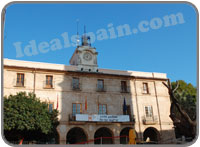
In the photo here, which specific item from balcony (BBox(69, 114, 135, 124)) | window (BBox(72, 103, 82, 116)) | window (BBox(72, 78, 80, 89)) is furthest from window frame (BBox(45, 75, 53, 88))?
balcony (BBox(69, 114, 135, 124))

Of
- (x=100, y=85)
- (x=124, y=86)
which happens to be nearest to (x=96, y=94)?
(x=100, y=85)

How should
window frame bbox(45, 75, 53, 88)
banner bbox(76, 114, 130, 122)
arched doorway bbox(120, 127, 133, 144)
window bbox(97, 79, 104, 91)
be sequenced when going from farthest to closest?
1. window bbox(97, 79, 104, 91)
2. arched doorway bbox(120, 127, 133, 144)
3. window frame bbox(45, 75, 53, 88)
4. banner bbox(76, 114, 130, 122)

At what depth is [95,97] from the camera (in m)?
21.5

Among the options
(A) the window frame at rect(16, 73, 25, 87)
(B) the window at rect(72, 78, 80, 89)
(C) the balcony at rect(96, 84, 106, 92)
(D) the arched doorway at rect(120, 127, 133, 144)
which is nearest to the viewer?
(A) the window frame at rect(16, 73, 25, 87)

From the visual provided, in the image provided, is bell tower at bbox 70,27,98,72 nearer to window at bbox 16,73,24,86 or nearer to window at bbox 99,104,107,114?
window at bbox 99,104,107,114

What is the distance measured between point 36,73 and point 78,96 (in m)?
4.58

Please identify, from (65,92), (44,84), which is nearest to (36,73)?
(44,84)

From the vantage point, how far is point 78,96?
21000mm

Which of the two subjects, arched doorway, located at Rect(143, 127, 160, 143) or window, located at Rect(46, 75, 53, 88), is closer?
window, located at Rect(46, 75, 53, 88)

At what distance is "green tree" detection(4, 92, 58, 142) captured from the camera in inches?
582

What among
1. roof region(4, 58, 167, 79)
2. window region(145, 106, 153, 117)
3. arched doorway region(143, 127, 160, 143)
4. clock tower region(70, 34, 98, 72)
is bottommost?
arched doorway region(143, 127, 160, 143)

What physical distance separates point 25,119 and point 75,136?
26.4 ft

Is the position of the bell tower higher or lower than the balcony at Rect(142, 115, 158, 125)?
higher

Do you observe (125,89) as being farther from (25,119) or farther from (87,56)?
(25,119)
